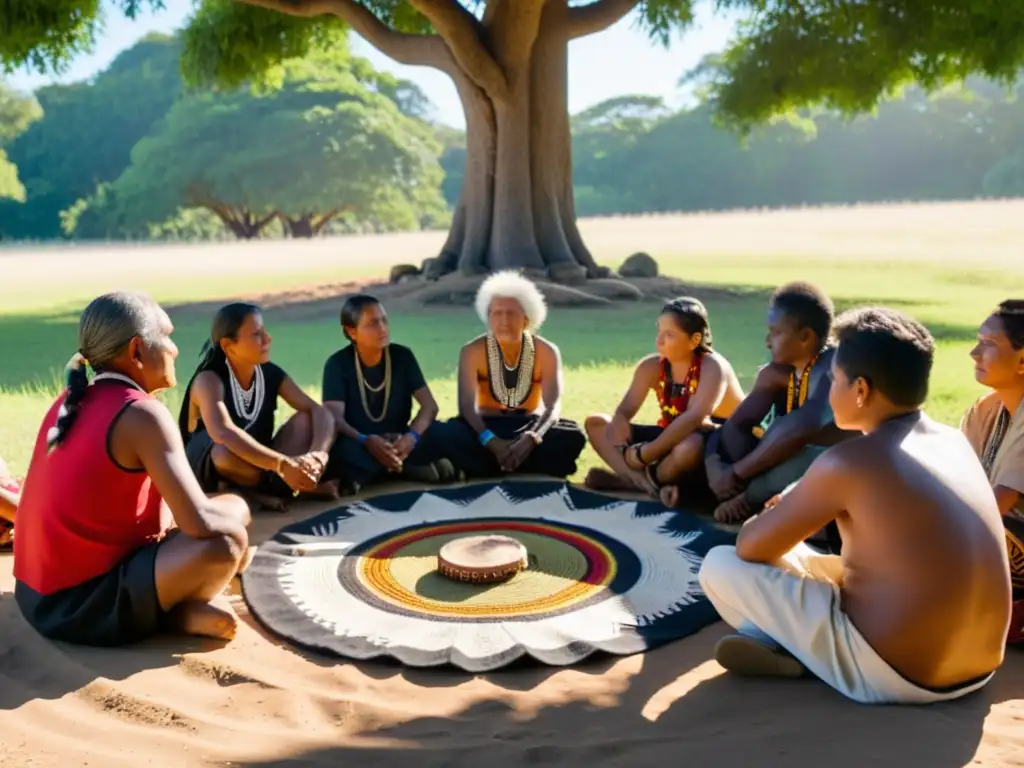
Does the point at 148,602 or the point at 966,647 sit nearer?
the point at 966,647

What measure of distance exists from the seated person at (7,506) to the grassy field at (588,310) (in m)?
1.93

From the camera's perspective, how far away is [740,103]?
18750 mm

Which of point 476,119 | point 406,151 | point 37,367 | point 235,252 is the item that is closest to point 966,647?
point 37,367

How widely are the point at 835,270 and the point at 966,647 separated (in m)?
20.8

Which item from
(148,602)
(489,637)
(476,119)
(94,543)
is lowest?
(489,637)

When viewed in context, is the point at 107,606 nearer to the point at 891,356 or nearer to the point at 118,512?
the point at 118,512

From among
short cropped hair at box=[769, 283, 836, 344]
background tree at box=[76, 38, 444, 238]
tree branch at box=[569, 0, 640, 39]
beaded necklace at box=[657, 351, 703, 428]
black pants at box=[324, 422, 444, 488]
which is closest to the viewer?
short cropped hair at box=[769, 283, 836, 344]

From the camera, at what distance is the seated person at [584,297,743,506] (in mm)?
5070

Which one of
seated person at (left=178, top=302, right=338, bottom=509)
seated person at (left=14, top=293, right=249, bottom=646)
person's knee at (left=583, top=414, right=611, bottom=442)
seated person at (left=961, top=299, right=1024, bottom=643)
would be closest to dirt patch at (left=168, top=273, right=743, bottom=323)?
person's knee at (left=583, top=414, right=611, bottom=442)

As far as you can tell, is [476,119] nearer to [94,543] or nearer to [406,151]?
[94,543]

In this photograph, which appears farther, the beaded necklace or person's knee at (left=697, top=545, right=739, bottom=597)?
the beaded necklace

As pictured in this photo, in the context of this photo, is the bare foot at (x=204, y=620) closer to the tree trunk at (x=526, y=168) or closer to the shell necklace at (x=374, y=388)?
the shell necklace at (x=374, y=388)

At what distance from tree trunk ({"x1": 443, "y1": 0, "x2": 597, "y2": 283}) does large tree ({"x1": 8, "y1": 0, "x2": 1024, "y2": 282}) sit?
23 mm

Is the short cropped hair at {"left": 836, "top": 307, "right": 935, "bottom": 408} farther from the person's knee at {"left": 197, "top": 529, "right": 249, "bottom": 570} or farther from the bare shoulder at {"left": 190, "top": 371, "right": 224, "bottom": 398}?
the bare shoulder at {"left": 190, "top": 371, "right": 224, "bottom": 398}
